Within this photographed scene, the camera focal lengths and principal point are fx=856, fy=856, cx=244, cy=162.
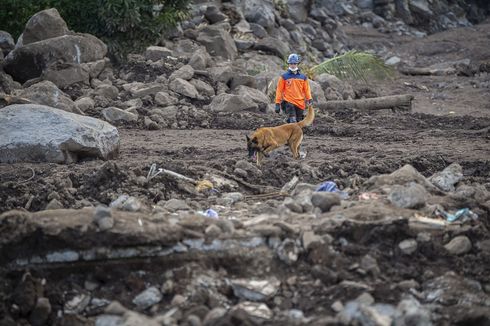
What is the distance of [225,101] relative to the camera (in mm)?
18203

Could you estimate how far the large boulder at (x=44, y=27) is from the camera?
790 inches

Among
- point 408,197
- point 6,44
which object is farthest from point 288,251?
point 6,44

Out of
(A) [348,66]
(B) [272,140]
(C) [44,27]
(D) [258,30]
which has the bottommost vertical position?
(D) [258,30]

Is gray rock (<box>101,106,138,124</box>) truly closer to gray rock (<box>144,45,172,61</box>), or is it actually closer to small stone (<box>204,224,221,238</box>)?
gray rock (<box>144,45,172,61</box>)

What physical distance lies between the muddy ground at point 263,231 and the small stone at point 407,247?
2.1 inches

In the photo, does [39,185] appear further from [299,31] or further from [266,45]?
[299,31]

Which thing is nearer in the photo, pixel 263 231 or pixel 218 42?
pixel 263 231

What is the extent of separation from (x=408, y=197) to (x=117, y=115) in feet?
29.5

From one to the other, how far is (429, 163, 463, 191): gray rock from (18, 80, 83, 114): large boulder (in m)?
7.65

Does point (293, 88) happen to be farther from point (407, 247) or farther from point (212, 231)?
point (212, 231)

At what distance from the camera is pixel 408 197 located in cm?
938

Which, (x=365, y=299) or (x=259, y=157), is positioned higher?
(x=365, y=299)

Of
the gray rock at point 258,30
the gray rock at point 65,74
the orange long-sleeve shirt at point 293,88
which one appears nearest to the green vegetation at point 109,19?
the gray rock at point 65,74

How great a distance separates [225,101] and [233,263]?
33.2ft
